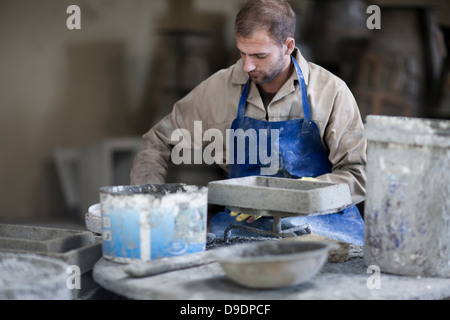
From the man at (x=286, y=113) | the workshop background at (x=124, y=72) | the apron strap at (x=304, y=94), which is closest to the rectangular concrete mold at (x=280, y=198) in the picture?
the man at (x=286, y=113)

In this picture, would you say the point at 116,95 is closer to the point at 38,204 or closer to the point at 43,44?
the point at 43,44

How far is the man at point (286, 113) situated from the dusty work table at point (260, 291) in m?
0.87

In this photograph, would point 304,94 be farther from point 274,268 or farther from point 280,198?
point 274,268

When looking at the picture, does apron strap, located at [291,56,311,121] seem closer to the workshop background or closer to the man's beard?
the man's beard

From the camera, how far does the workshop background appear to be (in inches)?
247

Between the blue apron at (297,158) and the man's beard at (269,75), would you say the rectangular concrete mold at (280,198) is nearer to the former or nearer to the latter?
the blue apron at (297,158)

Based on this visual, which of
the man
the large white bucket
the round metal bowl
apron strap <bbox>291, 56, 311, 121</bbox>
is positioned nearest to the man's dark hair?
the man

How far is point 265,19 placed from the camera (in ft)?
10.2

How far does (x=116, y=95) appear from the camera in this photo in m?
7.12

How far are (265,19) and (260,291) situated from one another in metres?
1.57

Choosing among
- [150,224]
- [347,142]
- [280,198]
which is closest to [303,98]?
[347,142]

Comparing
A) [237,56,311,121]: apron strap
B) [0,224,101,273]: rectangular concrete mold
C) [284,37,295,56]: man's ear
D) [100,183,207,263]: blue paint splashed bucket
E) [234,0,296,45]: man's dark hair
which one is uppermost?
[234,0,296,45]: man's dark hair
